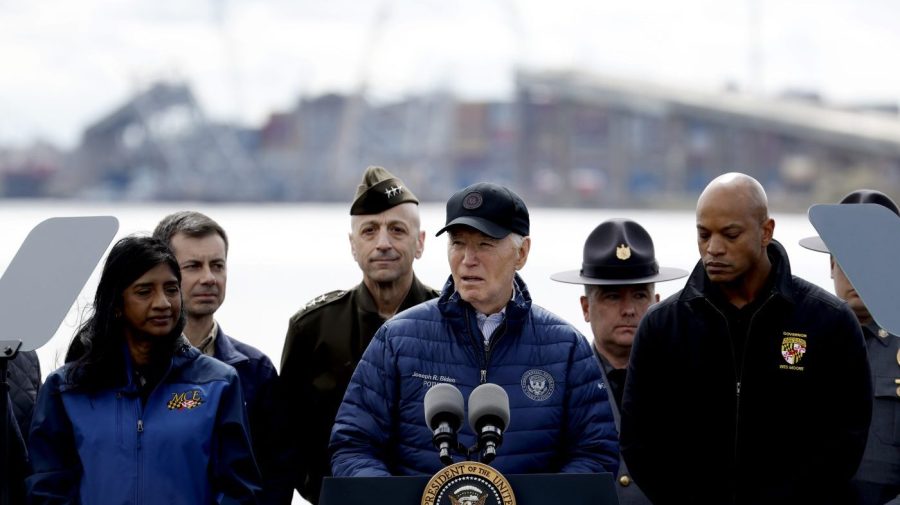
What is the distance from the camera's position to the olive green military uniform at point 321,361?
443 cm

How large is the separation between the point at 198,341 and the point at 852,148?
37.8 m

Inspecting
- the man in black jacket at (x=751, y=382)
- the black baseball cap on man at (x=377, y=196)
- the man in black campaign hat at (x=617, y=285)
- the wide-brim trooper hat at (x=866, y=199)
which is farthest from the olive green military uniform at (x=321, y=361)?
the wide-brim trooper hat at (x=866, y=199)

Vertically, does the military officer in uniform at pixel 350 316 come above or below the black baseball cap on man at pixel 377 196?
below

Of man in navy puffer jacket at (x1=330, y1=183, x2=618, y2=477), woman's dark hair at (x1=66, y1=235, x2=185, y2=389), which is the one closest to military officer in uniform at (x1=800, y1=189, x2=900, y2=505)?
man in navy puffer jacket at (x1=330, y1=183, x2=618, y2=477)

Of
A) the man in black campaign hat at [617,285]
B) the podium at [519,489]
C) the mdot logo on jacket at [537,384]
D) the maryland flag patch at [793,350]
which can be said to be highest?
→ the man in black campaign hat at [617,285]

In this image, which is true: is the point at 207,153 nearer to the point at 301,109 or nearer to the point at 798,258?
the point at 301,109

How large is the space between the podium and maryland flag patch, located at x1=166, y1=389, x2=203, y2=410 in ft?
2.57

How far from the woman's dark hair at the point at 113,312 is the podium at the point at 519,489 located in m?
0.95

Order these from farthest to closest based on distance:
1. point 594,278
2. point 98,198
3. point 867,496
A: point 98,198 → point 594,278 → point 867,496

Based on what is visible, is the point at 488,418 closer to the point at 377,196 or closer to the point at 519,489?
the point at 519,489

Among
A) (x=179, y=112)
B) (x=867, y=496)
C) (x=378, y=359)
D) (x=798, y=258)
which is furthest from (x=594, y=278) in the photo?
(x=179, y=112)

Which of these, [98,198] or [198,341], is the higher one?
[98,198]

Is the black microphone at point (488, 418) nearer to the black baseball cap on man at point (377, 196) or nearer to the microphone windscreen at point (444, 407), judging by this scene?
the microphone windscreen at point (444, 407)

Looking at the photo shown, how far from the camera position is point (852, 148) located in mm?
39969
